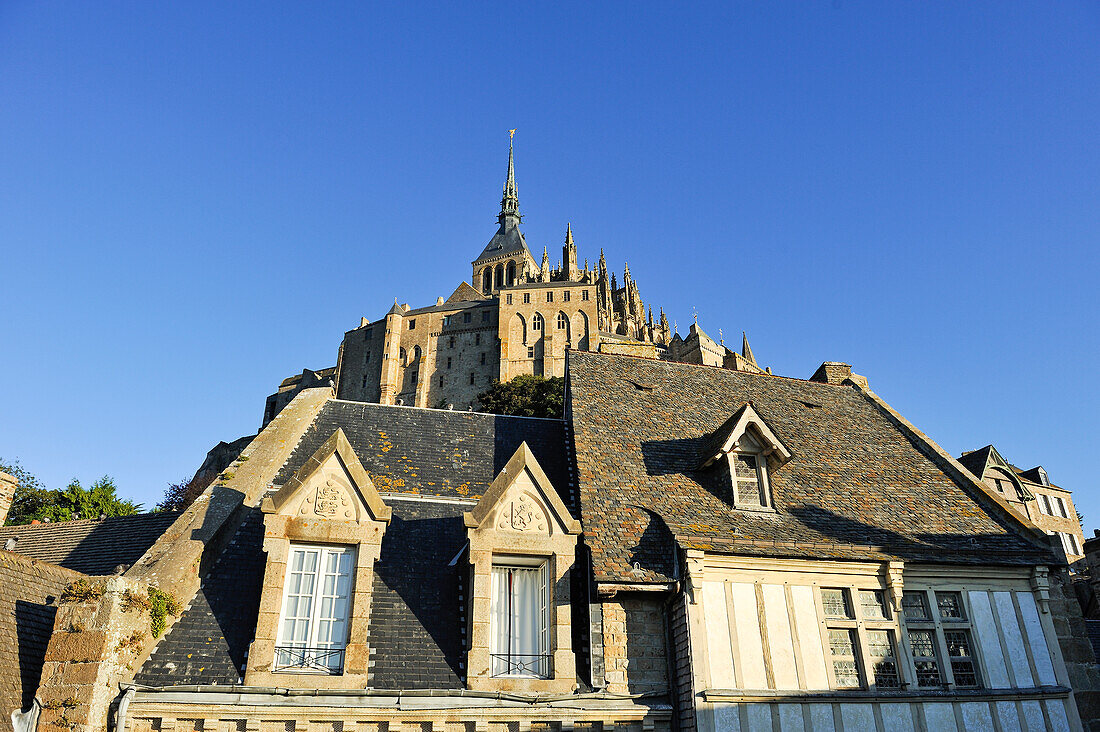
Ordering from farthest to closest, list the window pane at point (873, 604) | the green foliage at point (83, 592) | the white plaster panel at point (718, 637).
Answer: the window pane at point (873, 604) < the white plaster panel at point (718, 637) < the green foliage at point (83, 592)

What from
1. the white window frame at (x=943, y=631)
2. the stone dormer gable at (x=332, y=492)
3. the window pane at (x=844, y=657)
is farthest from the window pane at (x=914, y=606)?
the stone dormer gable at (x=332, y=492)

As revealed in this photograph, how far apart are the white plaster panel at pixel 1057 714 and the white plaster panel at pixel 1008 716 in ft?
1.60

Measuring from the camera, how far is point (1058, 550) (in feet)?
38.0

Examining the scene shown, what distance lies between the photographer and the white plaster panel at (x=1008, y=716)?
1024 cm

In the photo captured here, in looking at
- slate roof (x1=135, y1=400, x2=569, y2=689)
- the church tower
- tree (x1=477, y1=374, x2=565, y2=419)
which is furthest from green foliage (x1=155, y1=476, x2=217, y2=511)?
the church tower

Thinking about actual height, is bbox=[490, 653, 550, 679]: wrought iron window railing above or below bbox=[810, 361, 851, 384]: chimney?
below

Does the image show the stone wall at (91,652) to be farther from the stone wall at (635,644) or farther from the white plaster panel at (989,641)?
the white plaster panel at (989,641)

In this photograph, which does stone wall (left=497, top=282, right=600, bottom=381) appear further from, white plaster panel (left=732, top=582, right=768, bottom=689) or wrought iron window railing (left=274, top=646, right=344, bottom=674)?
wrought iron window railing (left=274, top=646, right=344, bottom=674)

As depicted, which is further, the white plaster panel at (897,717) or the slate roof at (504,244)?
the slate roof at (504,244)

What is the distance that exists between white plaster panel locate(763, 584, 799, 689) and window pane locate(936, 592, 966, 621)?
2.47 meters

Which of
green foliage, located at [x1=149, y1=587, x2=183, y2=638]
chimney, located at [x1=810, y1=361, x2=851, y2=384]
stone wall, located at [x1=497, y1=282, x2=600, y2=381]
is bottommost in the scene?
green foliage, located at [x1=149, y1=587, x2=183, y2=638]

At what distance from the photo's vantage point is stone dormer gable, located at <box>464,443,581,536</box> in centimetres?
1055

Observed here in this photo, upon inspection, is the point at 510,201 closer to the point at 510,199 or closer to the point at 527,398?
the point at 510,199

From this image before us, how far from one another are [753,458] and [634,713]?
4.66m
